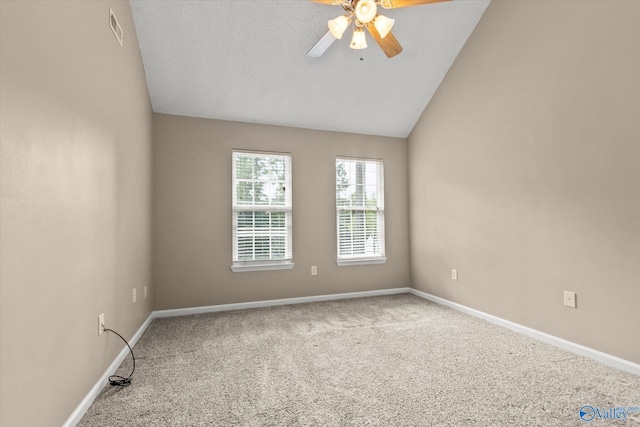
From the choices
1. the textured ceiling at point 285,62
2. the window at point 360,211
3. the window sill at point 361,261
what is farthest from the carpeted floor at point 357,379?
the textured ceiling at point 285,62

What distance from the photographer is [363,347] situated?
2643 mm

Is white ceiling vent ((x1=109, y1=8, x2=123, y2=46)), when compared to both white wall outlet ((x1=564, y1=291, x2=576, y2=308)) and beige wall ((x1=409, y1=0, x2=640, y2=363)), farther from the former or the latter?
white wall outlet ((x1=564, y1=291, x2=576, y2=308))

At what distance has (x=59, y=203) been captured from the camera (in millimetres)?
1518

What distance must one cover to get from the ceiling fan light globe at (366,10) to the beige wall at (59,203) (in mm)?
1594

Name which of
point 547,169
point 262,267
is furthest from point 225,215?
point 547,169

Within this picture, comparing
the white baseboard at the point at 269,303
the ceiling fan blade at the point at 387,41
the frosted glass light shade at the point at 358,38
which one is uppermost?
the ceiling fan blade at the point at 387,41

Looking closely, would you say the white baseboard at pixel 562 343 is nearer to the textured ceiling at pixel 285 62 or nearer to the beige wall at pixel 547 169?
the beige wall at pixel 547 169

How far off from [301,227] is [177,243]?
149 cm

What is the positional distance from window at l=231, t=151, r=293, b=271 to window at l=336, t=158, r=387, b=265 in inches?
29.5

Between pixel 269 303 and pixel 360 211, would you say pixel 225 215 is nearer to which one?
pixel 269 303

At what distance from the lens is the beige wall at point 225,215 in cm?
372

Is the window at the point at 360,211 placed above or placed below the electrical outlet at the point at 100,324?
above

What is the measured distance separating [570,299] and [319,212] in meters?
2.73

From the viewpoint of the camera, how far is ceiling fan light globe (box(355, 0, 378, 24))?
207cm
